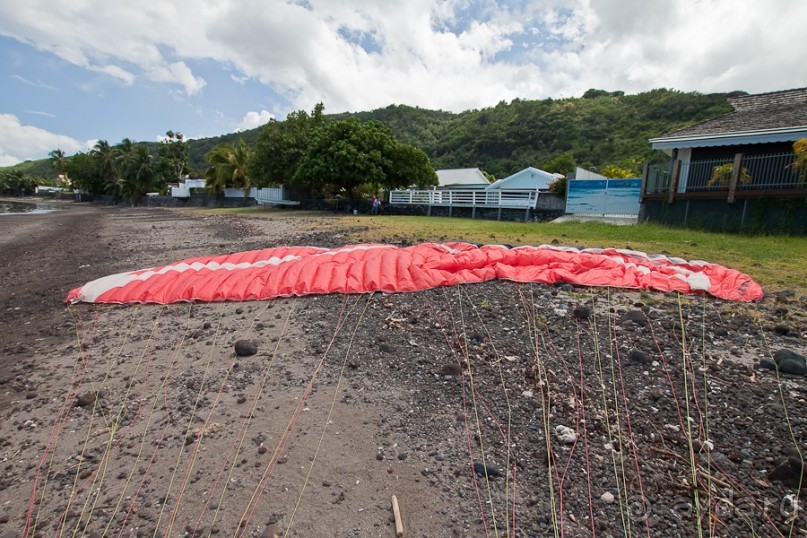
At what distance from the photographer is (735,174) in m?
11.2

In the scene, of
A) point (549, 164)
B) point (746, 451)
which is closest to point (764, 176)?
point (746, 451)

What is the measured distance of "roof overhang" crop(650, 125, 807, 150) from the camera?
1116cm

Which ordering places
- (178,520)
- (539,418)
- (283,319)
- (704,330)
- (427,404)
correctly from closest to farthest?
(178,520) → (539,418) → (427,404) → (704,330) → (283,319)

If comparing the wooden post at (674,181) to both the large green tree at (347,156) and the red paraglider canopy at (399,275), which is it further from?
the large green tree at (347,156)

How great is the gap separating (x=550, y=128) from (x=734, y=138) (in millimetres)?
53148

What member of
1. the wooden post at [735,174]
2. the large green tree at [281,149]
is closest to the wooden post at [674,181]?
the wooden post at [735,174]

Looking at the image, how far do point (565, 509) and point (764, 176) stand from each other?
44.3ft

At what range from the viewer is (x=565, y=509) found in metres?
2.04

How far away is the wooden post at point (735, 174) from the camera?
11.1 metres

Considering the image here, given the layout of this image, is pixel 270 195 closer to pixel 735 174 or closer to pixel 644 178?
pixel 644 178

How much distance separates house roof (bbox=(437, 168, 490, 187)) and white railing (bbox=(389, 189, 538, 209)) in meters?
23.2

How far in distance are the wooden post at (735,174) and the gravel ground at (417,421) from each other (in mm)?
8383

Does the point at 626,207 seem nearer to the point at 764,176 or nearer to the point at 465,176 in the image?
the point at 764,176

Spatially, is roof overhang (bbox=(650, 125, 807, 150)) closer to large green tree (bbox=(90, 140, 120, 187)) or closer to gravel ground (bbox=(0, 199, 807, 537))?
gravel ground (bbox=(0, 199, 807, 537))
